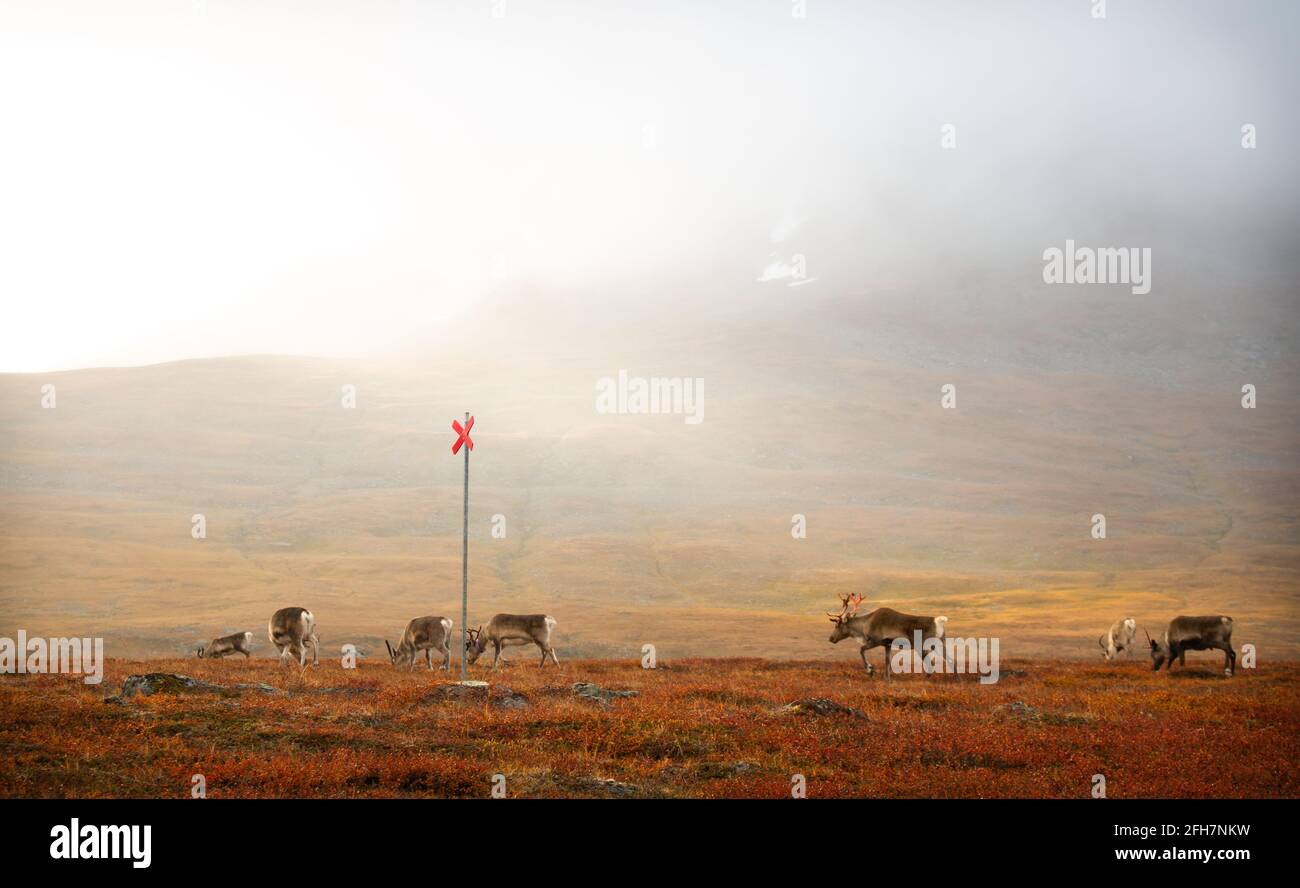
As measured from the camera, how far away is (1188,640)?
34.6 m

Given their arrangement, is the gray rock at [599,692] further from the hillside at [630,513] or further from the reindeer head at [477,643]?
the hillside at [630,513]

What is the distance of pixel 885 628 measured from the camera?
33.2 m

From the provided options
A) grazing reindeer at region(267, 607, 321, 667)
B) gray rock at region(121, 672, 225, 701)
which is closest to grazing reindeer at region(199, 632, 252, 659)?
grazing reindeer at region(267, 607, 321, 667)

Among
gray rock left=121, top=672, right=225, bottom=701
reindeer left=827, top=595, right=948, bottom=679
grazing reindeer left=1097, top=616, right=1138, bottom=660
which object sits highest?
reindeer left=827, top=595, right=948, bottom=679

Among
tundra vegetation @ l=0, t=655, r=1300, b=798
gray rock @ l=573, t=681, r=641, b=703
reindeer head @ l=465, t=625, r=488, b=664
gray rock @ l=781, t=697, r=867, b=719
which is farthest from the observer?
reindeer head @ l=465, t=625, r=488, b=664

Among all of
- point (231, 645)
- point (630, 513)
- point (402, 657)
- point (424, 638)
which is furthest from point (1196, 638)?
point (630, 513)

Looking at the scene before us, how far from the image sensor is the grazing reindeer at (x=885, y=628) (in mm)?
32688

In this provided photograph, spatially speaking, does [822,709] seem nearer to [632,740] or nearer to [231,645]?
[632,740]

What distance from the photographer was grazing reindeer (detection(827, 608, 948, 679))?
3269 cm

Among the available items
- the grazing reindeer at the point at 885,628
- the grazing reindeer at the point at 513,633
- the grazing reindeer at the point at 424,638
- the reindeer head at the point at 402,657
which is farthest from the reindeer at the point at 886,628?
the reindeer head at the point at 402,657

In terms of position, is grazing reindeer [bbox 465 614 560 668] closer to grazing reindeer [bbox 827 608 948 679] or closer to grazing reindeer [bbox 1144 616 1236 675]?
grazing reindeer [bbox 827 608 948 679]

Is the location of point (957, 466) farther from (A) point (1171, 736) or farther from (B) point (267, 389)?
(A) point (1171, 736)
